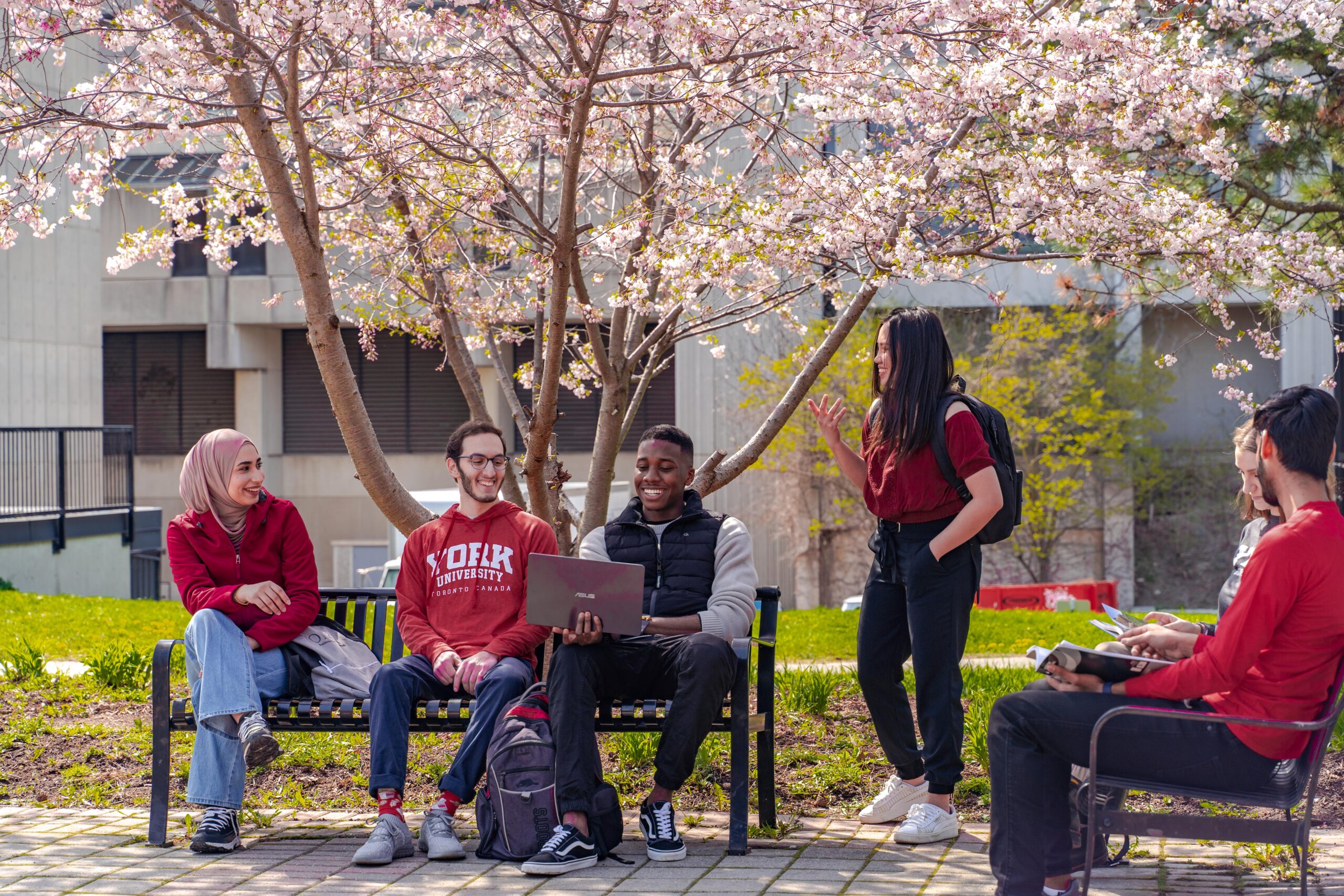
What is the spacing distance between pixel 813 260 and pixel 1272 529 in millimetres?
3279

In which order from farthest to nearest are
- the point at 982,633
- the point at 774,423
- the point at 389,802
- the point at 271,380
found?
1. the point at 271,380
2. the point at 982,633
3. the point at 774,423
4. the point at 389,802

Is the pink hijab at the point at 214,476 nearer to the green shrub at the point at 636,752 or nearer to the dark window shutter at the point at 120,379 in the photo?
the green shrub at the point at 636,752

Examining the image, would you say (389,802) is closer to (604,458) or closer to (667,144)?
(604,458)

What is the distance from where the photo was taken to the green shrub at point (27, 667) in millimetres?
7594

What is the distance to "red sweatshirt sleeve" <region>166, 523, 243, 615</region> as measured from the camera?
482cm

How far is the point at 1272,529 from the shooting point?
3271 mm

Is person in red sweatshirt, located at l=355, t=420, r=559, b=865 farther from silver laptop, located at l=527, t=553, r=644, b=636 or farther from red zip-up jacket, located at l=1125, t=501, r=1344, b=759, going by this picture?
red zip-up jacket, located at l=1125, t=501, r=1344, b=759

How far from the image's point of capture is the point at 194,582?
491 centimetres

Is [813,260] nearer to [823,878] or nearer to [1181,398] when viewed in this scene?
[823,878]

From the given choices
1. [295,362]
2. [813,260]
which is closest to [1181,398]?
[295,362]

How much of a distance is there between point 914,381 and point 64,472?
15638 millimetres

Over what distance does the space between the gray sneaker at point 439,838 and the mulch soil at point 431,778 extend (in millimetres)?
731

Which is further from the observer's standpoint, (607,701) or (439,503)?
(439,503)

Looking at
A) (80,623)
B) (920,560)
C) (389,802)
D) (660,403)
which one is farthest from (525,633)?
(660,403)
